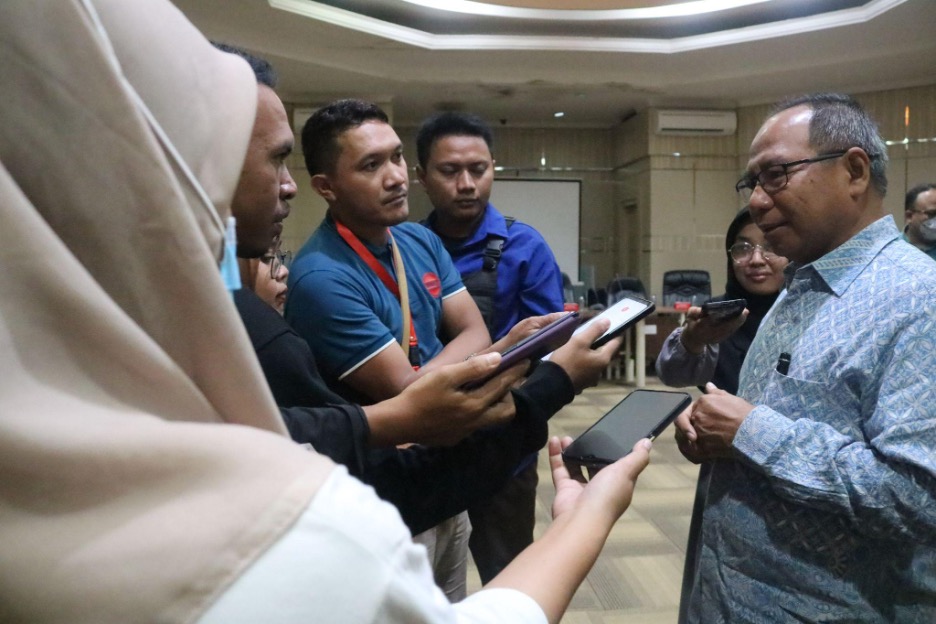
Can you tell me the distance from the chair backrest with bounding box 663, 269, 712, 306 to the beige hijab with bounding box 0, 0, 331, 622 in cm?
756

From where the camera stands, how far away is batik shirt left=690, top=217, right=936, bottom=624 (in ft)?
3.56

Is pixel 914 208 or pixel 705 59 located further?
pixel 705 59

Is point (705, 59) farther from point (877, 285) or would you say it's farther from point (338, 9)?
point (877, 285)

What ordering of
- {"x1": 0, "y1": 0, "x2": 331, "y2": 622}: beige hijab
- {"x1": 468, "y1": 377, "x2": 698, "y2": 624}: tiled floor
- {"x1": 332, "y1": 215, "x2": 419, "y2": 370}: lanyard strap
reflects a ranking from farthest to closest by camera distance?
{"x1": 468, "y1": 377, "x2": 698, "y2": 624}: tiled floor → {"x1": 332, "y1": 215, "x2": 419, "y2": 370}: lanyard strap → {"x1": 0, "y1": 0, "x2": 331, "y2": 622}: beige hijab

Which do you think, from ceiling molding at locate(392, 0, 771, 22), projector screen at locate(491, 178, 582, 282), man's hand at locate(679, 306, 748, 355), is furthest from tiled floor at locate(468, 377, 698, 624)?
projector screen at locate(491, 178, 582, 282)

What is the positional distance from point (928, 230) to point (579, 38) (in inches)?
147

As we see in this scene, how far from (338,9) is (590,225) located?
5.23 meters

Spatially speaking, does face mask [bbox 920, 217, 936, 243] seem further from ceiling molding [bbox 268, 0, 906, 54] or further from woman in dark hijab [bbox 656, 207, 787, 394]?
ceiling molding [bbox 268, 0, 906, 54]

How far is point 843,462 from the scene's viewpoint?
3.67 feet

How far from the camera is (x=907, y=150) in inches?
290

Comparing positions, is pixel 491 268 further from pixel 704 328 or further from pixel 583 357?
pixel 583 357

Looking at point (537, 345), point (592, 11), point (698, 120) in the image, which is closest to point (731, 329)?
point (537, 345)

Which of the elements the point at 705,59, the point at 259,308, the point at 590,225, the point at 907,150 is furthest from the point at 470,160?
the point at 590,225

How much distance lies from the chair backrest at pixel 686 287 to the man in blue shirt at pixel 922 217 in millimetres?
3608
